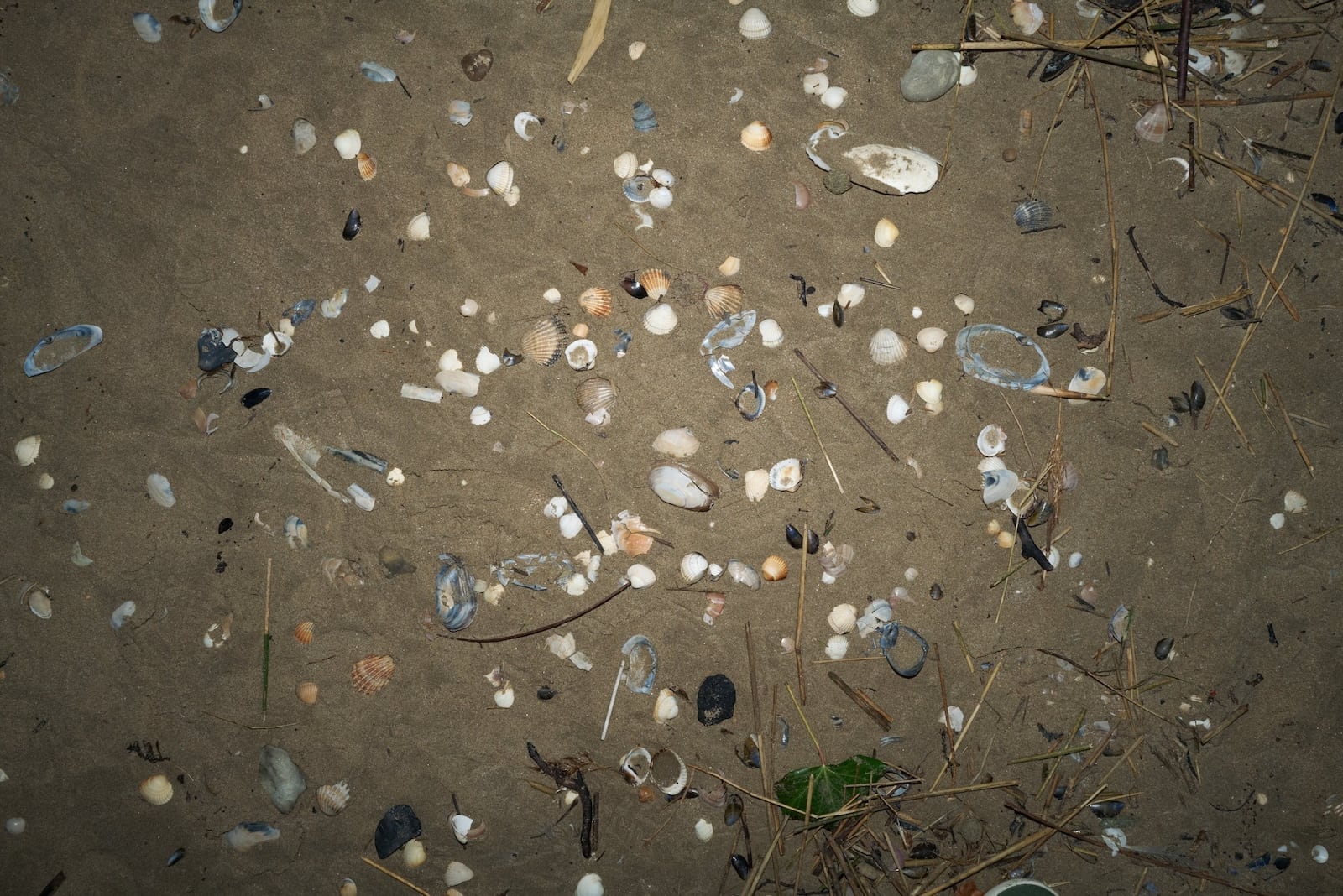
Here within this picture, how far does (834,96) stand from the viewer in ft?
6.72

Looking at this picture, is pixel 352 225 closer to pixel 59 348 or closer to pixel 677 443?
pixel 59 348

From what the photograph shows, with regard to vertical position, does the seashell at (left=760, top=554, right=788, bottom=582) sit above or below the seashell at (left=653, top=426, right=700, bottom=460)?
below

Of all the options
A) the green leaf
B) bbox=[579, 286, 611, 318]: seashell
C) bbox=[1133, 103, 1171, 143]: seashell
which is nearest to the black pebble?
the green leaf

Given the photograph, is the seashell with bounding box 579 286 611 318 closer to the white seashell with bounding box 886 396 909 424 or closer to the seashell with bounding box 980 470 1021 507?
the white seashell with bounding box 886 396 909 424

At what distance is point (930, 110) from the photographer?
206 centimetres

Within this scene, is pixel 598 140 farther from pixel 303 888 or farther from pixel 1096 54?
pixel 303 888

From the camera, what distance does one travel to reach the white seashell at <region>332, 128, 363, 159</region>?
6.62 feet

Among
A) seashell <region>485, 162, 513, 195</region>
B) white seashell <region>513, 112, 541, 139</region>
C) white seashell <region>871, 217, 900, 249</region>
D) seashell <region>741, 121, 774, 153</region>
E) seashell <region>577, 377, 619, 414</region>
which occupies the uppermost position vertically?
white seashell <region>513, 112, 541, 139</region>

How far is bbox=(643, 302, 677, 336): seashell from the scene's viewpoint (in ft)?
6.73

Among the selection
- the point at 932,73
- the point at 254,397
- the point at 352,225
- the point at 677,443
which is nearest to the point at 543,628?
the point at 677,443

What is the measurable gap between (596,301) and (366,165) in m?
0.83

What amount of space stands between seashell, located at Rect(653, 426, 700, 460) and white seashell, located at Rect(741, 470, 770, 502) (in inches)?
7.4

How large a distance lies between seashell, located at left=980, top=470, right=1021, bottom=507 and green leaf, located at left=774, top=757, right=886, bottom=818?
3.01 ft

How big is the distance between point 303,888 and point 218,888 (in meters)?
0.27
